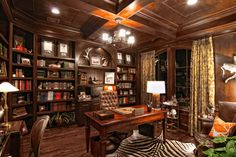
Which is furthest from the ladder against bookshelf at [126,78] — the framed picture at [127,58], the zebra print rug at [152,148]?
the zebra print rug at [152,148]

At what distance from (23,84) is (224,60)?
491 cm

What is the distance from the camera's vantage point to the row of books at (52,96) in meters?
3.67

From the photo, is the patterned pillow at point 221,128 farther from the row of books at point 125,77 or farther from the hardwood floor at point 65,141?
the row of books at point 125,77

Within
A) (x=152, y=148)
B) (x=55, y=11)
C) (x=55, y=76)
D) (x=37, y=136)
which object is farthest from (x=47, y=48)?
(x=152, y=148)

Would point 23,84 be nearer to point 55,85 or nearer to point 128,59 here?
point 55,85

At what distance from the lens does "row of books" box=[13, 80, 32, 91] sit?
3.18 meters

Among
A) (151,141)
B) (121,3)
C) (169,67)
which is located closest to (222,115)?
(151,141)

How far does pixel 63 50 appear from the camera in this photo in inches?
160

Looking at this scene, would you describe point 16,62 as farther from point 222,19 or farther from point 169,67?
point 222,19

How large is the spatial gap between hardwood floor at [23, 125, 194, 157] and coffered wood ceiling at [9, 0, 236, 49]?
105 inches

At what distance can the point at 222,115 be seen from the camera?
8.59 ft

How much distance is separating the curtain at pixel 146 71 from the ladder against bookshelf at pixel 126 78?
1.60ft

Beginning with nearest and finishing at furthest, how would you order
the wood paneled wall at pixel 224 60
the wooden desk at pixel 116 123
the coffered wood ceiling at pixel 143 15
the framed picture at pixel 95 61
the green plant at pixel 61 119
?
the wooden desk at pixel 116 123 → the coffered wood ceiling at pixel 143 15 → the wood paneled wall at pixel 224 60 → the green plant at pixel 61 119 → the framed picture at pixel 95 61

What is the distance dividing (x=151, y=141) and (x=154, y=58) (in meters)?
2.88
